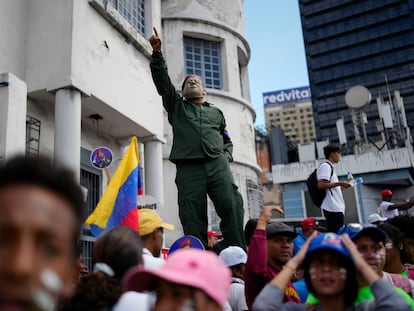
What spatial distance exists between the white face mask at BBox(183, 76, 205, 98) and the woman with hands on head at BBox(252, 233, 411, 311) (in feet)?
9.02

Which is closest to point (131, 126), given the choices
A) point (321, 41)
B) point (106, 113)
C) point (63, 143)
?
point (106, 113)

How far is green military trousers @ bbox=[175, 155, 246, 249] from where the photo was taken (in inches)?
181

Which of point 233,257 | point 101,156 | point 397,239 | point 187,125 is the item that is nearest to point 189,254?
point 233,257

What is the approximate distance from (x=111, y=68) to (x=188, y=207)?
19.2ft

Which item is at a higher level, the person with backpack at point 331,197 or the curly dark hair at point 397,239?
the person with backpack at point 331,197

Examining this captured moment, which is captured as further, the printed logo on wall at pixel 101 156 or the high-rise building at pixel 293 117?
the high-rise building at pixel 293 117

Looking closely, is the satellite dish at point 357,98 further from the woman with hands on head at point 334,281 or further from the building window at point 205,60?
the woman with hands on head at point 334,281

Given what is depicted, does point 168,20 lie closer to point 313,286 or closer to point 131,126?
point 131,126

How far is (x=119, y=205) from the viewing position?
370cm

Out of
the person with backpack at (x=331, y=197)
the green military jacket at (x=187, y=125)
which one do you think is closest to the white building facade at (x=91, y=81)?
the green military jacket at (x=187, y=125)

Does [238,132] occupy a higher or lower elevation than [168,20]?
lower

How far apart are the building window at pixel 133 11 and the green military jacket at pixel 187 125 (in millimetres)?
6446

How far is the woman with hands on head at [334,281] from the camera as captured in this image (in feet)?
7.75

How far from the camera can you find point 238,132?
14906 mm
